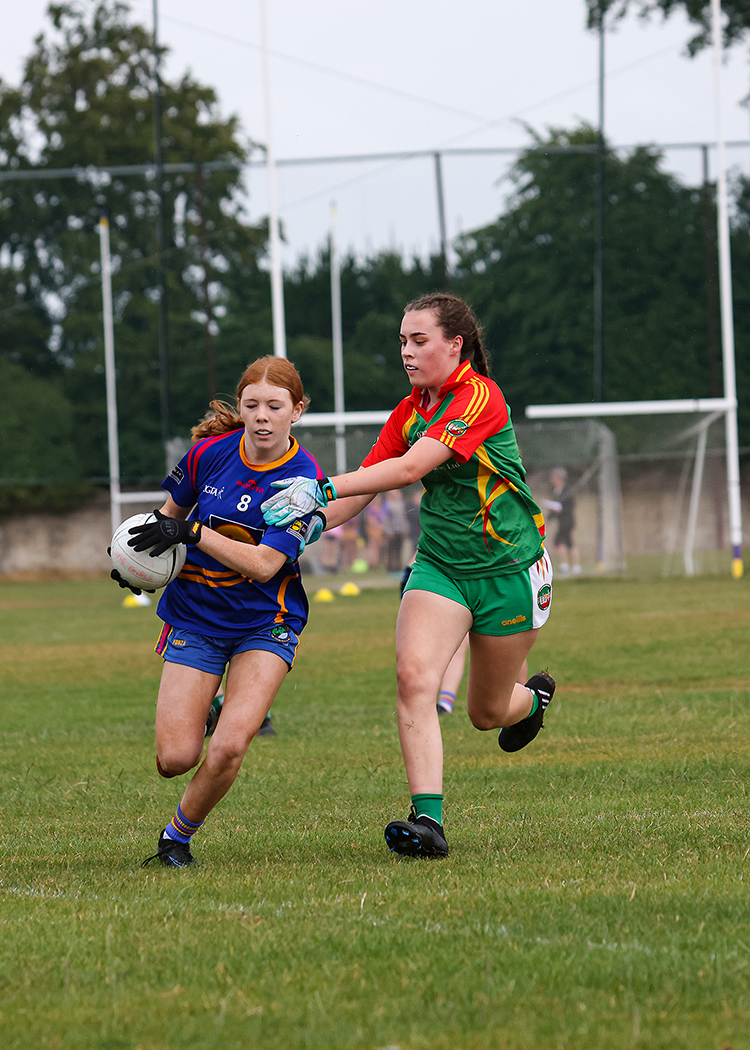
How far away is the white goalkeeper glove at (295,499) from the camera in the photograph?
15.9ft

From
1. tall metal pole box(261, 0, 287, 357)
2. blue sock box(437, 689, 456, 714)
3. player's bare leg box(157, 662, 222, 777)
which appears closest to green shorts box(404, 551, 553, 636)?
player's bare leg box(157, 662, 222, 777)

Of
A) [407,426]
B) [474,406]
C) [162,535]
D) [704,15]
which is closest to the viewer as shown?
[162,535]

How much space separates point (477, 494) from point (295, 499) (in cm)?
77

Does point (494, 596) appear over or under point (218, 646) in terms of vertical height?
over

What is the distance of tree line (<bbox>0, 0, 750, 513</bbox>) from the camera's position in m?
37.3

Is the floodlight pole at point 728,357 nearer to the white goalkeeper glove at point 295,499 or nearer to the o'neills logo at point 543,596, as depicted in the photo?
the o'neills logo at point 543,596

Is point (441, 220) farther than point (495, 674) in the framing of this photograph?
Yes

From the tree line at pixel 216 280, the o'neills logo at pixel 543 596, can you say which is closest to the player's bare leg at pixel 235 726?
the o'neills logo at pixel 543 596

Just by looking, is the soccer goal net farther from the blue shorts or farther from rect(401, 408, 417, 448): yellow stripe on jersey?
the blue shorts

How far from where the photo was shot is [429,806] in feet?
16.2

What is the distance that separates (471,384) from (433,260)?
3315 centimetres

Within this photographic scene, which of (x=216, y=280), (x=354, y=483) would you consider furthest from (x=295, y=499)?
(x=216, y=280)

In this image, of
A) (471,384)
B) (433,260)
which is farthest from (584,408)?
(471,384)

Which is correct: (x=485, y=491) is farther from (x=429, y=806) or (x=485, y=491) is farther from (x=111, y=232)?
(x=111, y=232)
